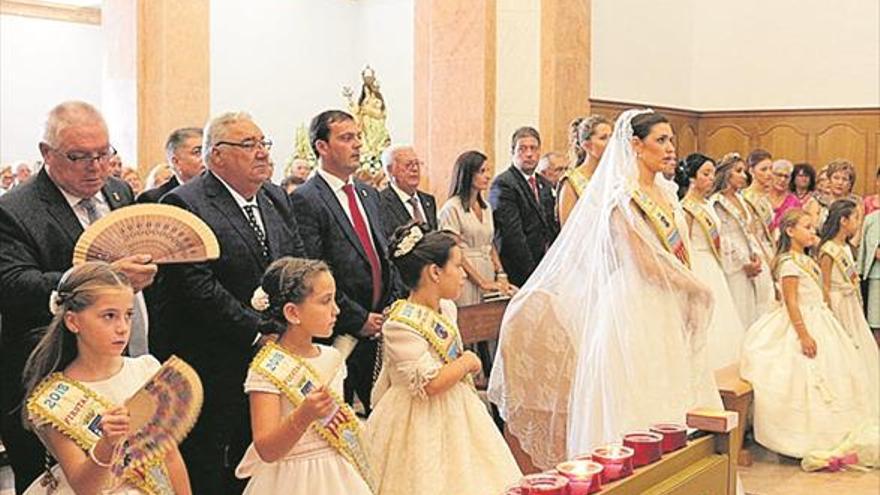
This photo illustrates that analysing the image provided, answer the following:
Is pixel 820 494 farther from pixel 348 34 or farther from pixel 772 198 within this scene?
pixel 348 34

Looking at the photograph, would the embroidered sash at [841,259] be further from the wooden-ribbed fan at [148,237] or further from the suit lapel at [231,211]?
the wooden-ribbed fan at [148,237]

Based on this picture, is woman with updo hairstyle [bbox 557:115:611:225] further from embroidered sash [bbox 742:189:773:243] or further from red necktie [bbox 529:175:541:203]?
embroidered sash [bbox 742:189:773:243]

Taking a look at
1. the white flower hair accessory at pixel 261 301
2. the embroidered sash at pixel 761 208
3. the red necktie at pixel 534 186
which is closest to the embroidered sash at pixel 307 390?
the white flower hair accessory at pixel 261 301

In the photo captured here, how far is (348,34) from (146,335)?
11052mm

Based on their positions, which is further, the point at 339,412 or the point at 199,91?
the point at 199,91

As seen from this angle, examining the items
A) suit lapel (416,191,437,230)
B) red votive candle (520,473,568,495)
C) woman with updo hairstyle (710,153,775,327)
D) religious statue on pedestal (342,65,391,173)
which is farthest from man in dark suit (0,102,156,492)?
religious statue on pedestal (342,65,391,173)

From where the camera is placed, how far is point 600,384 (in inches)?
192

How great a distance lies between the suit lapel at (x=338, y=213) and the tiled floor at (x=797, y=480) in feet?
8.23

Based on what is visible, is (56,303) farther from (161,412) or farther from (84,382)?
(161,412)

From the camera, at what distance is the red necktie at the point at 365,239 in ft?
15.7

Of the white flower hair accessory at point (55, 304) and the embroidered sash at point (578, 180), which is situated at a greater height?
the embroidered sash at point (578, 180)

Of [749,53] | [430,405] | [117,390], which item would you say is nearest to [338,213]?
[430,405]

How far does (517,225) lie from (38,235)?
165 inches

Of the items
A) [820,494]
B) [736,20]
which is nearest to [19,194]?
[820,494]
